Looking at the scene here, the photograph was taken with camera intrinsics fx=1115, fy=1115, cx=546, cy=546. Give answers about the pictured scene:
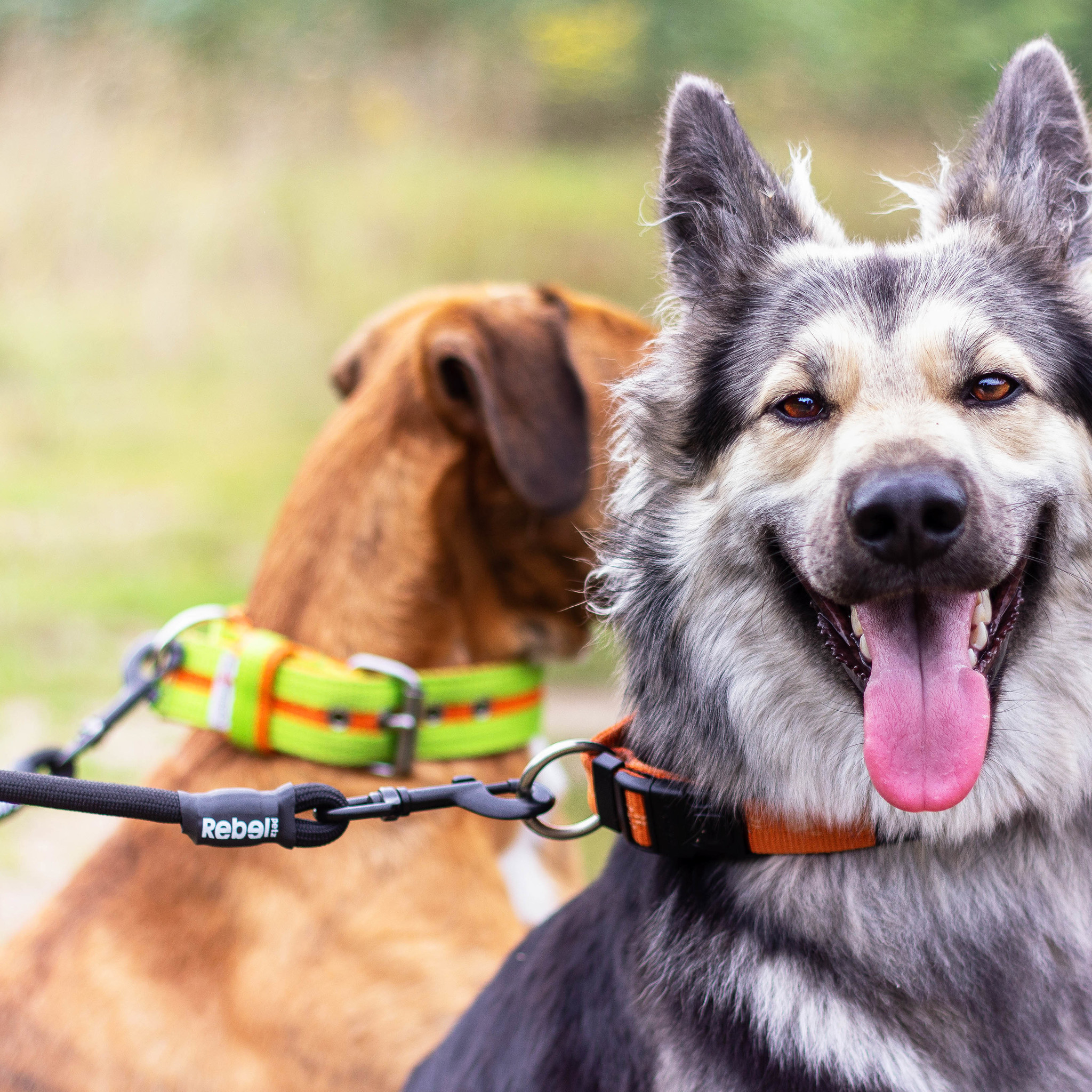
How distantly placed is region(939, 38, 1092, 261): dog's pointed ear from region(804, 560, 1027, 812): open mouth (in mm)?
648

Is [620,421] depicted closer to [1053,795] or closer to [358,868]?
[1053,795]

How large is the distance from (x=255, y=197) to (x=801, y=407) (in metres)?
8.42

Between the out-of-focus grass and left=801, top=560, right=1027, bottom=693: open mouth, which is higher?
left=801, top=560, right=1027, bottom=693: open mouth

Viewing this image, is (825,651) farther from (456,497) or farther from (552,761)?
(456,497)

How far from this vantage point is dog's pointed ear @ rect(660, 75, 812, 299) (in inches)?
79.6

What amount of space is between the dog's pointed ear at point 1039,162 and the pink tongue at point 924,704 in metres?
0.73

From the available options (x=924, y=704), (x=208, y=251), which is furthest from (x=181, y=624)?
(x=208, y=251)

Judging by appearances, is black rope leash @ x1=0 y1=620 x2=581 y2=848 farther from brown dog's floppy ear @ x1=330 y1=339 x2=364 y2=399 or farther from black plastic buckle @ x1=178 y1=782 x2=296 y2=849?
brown dog's floppy ear @ x1=330 y1=339 x2=364 y2=399

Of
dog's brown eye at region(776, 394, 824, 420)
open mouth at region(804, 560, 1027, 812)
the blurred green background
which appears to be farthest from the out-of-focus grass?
open mouth at region(804, 560, 1027, 812)

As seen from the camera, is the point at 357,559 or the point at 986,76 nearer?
the point at 357,559

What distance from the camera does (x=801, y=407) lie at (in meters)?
1.88

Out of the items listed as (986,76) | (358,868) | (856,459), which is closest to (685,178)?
(856,459)

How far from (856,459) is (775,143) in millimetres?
6821

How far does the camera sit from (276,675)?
8.20ft
